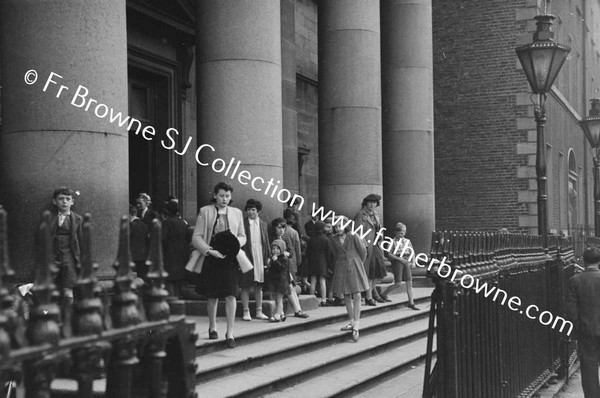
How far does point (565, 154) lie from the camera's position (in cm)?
3114

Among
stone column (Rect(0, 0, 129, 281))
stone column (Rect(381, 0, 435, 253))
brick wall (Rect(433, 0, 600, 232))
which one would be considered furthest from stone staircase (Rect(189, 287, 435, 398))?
brick wall (Rect(433, 0, 600, 232))

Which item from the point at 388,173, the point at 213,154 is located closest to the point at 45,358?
the point at 213,154

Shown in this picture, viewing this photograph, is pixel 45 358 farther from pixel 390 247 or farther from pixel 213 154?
pixel 390 247

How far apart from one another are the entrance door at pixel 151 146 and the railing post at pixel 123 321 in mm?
14481

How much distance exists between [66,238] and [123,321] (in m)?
5.83

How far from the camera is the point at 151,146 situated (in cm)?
1669

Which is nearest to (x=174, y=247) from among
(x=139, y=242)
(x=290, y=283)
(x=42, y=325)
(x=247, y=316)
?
(x=139, y=242)

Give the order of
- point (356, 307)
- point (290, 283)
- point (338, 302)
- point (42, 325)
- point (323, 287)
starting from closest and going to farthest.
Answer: point (42, 325) → point (356, 307) → point (290, 283) → point (338, 302) → point (323, 287)

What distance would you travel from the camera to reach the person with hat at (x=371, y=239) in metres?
14.0

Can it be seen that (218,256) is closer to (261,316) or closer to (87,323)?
(261,316)

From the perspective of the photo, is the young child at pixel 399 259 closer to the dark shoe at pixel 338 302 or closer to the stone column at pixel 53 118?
the dark shoe at pixel 338 302

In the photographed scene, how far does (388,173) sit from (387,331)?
7.28m

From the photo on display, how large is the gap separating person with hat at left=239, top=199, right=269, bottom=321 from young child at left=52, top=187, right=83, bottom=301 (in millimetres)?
3781

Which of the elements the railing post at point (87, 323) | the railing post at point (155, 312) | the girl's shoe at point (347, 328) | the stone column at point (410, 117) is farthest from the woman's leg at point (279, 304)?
the railing post at point (87, 323)
